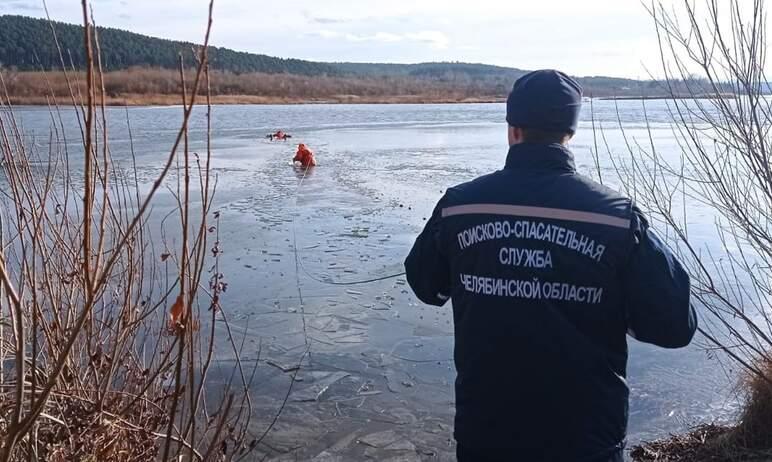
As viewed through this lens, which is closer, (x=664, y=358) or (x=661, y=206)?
(x=661, y=206)

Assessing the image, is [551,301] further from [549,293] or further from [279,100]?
[279,100]

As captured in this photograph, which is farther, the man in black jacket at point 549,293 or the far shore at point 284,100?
the far shore at point 284,100

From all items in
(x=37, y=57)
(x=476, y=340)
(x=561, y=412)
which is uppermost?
(x=37, y=57)

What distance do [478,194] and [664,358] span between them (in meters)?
4.66

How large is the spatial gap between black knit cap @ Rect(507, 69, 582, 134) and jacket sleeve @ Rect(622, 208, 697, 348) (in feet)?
1.10

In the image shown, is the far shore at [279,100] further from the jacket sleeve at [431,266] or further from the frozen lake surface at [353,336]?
the jacket sleeve at [431,266]

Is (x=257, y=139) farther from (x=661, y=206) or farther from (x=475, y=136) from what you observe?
(x=661, y=206)

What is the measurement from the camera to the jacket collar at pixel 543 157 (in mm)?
2148

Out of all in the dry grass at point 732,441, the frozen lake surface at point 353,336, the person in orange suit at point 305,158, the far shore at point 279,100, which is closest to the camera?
the dry grass at point 732,441

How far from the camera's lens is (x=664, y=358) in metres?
6.23

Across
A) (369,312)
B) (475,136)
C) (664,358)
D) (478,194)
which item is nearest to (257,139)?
(475,136)

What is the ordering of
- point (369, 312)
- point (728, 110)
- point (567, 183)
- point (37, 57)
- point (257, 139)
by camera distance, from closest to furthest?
point (567, 183), point (37, 57), point (728, 110), point (369, 312), point (257, 139)

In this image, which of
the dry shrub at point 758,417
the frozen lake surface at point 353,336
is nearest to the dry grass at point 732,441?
the dry shrub at point 758,417

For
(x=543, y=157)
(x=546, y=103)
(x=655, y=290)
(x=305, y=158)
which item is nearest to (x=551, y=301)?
(x=655, y=290)
